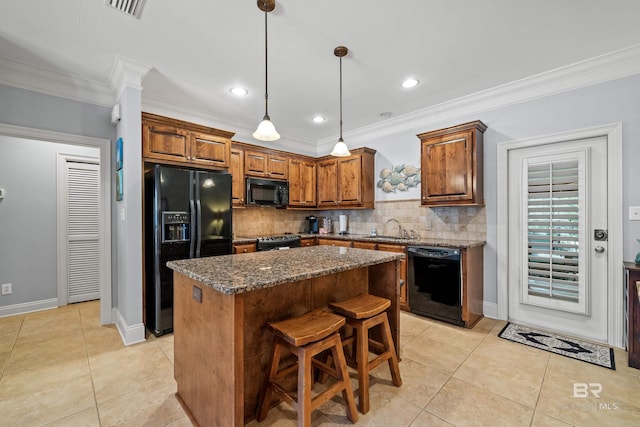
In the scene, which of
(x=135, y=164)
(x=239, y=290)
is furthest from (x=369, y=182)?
(x=239, y=290)

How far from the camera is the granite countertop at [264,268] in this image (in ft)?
4.31

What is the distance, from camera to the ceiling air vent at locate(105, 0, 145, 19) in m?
1.91

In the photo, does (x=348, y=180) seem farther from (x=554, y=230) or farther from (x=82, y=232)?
(x=82, y=232)

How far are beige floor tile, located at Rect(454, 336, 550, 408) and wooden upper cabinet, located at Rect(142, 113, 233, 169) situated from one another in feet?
11.1

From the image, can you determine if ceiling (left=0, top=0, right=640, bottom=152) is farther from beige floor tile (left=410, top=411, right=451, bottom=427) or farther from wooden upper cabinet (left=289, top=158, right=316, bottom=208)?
beige floor tile (left=410, top=411, right=451, bottom=427)

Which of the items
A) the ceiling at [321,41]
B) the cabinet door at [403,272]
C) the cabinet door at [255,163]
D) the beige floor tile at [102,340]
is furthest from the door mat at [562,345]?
the beige floor tile at [102,340]

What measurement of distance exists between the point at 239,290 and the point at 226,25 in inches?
79.8

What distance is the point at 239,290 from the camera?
1.23m

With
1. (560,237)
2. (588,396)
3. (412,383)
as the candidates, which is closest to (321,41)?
(412,383)

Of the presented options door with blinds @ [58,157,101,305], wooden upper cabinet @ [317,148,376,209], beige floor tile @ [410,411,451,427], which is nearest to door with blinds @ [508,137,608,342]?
wooden upper cabinet @ [317,148,376,209]

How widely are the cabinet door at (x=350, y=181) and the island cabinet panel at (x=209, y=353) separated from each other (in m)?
3.04

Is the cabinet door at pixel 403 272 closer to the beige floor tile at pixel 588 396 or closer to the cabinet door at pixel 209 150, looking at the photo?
the beige floor tile at pixel 588 396

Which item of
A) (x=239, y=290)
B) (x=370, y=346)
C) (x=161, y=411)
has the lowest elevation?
(x=161, y=411)

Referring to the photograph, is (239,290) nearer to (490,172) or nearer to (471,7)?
(471,7)
